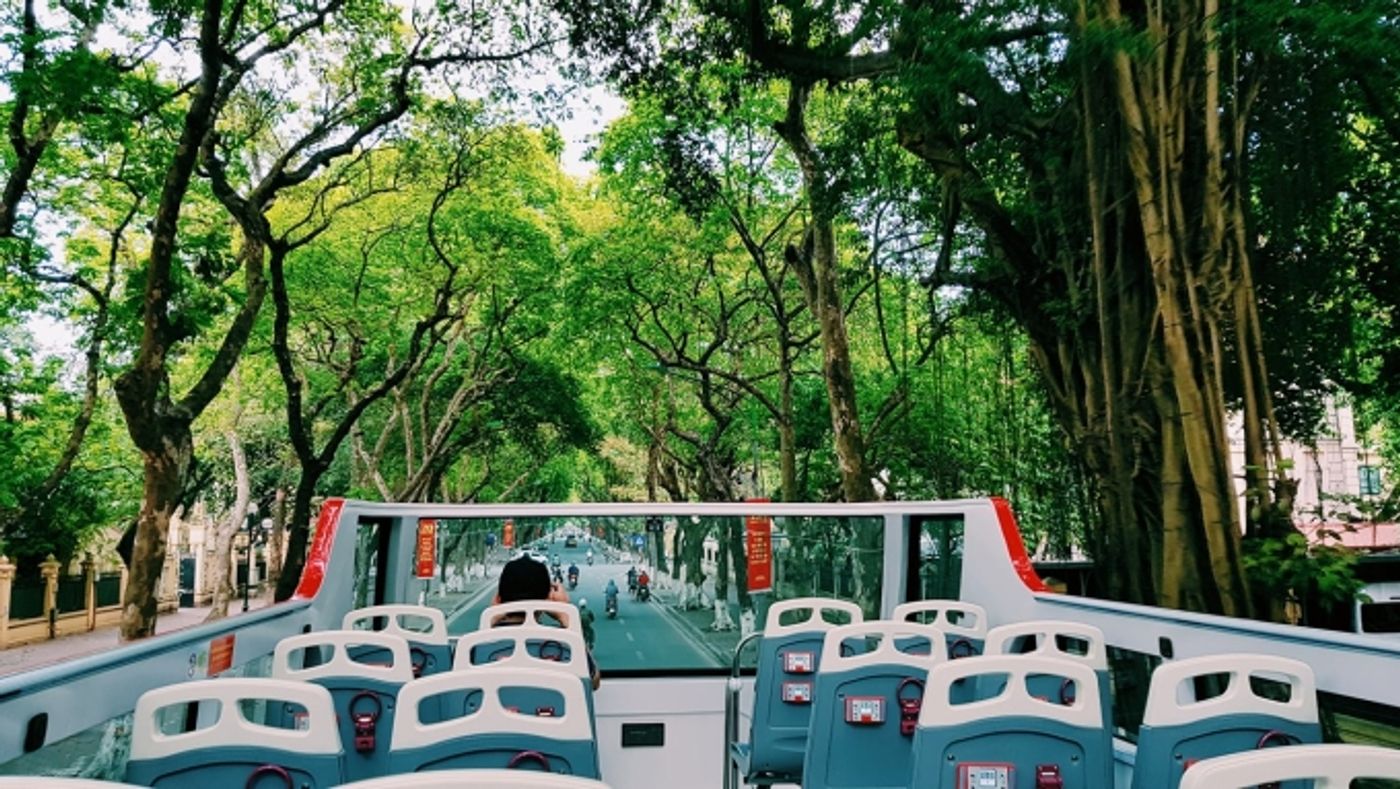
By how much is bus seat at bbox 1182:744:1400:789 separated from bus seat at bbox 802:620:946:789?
176 cm

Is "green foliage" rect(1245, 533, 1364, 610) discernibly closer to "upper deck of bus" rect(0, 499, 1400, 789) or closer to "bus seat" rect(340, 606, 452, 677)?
"upper deck of bus" rect(0, 499, 1400, 789)

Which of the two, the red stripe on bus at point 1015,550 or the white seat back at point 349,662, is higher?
the red stripe on bus at point 1015,550

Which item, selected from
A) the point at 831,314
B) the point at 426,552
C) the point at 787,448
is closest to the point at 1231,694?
the point at 426,552

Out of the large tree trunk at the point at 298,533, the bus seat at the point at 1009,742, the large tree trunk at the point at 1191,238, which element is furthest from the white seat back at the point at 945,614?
the large tree trunk at the point at 298,533

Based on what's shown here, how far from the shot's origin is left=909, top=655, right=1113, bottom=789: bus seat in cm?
219

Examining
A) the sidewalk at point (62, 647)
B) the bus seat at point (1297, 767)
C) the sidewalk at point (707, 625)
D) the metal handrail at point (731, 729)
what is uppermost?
the bus seat at point (1297, 767)

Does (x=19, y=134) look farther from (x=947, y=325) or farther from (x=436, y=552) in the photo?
(x=947, y=325)

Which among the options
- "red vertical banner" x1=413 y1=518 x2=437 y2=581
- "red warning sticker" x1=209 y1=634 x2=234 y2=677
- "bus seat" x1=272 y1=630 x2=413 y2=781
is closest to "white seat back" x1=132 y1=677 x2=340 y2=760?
"bus seat" x1=272 y1=630 x2=413 y2=781

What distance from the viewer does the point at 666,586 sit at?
6.45 meters

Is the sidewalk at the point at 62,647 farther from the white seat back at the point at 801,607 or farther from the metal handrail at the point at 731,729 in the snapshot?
the white seat back at the point at 801,607

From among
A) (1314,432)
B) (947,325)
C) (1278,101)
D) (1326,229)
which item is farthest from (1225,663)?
(947,325)

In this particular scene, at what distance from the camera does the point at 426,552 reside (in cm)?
557

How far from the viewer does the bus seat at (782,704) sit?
12.7 feet

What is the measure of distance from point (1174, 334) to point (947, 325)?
19.9 ft
